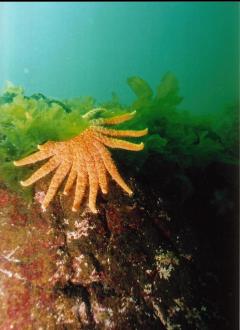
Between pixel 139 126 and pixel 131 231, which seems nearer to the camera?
pixel 131 231

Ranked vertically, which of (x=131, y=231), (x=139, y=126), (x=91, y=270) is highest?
(x=139, y=126)

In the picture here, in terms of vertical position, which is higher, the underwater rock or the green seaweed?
the green seaweed

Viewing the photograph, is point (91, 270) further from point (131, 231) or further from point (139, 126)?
point (139, 126)

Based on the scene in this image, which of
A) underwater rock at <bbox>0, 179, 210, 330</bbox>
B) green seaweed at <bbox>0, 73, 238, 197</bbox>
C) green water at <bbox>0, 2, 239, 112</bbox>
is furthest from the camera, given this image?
green water at <bbox>0, 2, 239, 112</bbox>

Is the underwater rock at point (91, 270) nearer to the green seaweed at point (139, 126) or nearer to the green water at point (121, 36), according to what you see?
the green seaweed at point (139, 126)

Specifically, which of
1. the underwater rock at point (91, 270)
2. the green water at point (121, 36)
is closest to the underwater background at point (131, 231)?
the underwater rock at point (91, 270)

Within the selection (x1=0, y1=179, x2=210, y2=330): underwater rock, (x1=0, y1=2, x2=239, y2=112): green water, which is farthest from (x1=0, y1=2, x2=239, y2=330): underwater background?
(x1=0, y1=2, x2=239, y2=112): green water

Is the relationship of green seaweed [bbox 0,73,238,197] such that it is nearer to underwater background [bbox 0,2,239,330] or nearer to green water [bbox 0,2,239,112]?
underwater background [bbox 0,2,239,330]

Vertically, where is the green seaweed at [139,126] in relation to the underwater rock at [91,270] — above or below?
above

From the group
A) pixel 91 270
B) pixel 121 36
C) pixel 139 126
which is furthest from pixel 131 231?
pixel 121 36
